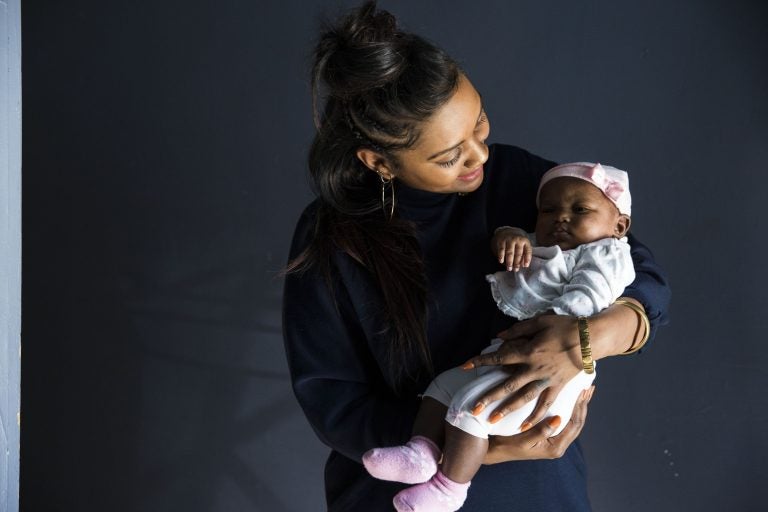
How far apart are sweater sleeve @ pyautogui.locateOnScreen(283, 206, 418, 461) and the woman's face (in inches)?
10.7

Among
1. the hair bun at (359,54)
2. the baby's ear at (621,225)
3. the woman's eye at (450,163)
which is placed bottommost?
the baby's ear at (621,225)

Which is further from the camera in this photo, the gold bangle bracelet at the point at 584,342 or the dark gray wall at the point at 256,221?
the dark gray wall at the point at 256,221

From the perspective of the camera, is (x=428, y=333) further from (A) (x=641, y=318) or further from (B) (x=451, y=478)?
(A) (x=641, y=318)

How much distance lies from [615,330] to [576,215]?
248mm

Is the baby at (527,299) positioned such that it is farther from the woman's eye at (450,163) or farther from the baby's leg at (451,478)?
the woman's eye at (450,163)

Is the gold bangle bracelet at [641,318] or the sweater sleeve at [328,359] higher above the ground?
the gold bangle bracelet at [641,318]

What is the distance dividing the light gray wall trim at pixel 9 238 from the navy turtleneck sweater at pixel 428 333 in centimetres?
64

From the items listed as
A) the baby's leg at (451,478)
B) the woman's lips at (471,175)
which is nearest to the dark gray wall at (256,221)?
the woman's lips at (471,175)

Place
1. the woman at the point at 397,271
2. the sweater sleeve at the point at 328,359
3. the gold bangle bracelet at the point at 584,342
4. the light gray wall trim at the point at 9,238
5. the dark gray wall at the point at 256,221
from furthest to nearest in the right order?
the dark gray wall at the point at 256,221 < the sweater sleeve at the point at 328,359 < the woman at the point at 397,271 < the gold bangle bracelet at the point at 584,342 < the light gray wall trim at the point at 9,238

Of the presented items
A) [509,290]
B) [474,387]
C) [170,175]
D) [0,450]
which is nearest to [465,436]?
[474,387]

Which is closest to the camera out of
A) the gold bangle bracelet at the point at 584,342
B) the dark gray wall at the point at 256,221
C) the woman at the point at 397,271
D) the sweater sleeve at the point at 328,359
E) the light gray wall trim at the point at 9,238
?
the light gray wall trim at the point at 9,238

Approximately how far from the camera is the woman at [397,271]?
140 cm

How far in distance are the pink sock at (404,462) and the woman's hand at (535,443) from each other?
12 cm

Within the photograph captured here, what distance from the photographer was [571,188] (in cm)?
145
